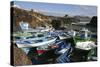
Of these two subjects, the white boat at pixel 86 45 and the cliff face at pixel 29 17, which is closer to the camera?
the cliff face at pixel 29 17

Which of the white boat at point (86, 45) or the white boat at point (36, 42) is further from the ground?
the white boat at point (36, 42)

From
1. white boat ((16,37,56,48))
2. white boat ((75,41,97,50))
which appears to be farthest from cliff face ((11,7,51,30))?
white boat ((75,41,97,50))

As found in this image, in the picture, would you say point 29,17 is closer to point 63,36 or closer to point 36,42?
point 36,42

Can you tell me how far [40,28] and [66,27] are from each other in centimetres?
26

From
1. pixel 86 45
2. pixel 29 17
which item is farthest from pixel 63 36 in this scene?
pixel 29 17

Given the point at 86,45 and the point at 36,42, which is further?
the point at 86,45

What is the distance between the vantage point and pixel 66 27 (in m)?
1.92

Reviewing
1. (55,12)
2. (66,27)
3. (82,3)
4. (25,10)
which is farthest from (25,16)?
(82,3)

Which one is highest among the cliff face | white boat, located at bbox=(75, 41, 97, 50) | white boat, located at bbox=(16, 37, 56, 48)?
the cliff face

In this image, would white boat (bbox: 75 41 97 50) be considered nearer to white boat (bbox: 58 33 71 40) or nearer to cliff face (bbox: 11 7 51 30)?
white boat (bbox: 58 33 71 40)

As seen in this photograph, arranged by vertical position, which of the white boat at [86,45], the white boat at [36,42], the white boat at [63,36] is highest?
the white boat at [63,36]

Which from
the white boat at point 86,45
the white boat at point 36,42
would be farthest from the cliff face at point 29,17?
the white boat at point 86,45

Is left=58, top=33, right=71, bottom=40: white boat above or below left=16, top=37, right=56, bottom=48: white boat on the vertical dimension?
above

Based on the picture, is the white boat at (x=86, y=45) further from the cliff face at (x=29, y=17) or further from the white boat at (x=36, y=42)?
the cliff face at (x=29, y=17)
